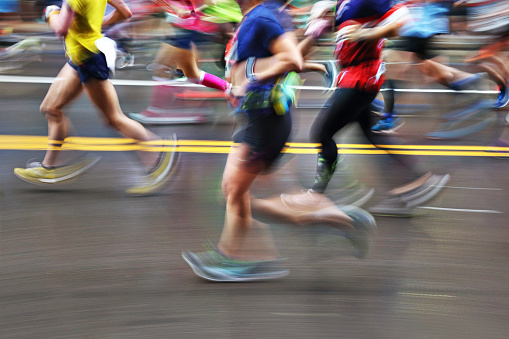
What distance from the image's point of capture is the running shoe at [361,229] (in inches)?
151

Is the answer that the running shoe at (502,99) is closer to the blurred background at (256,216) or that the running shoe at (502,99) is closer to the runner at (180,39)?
the blurred background at (256,216)

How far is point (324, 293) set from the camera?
12.4 ft

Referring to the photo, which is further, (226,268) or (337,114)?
(337,114)

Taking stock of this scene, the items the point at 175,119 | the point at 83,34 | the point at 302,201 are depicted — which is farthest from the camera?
the point at 175,119

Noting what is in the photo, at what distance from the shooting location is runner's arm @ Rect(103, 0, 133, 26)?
5.38 meters

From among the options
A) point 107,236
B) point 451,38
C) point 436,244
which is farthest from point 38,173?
point 451,38

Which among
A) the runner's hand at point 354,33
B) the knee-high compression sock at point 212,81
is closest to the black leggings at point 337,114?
the runner's hand at point 354,33

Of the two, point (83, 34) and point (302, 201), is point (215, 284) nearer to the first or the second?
point (302, 201)

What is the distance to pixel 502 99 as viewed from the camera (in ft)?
27.6

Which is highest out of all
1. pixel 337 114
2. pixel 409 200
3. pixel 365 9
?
pixel 365 9

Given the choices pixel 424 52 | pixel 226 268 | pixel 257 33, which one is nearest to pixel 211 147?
pixel 424 52

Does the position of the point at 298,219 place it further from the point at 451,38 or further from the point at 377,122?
the point at 451,38

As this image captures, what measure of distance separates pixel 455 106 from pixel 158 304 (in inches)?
199

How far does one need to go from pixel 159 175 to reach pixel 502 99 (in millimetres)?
4877
